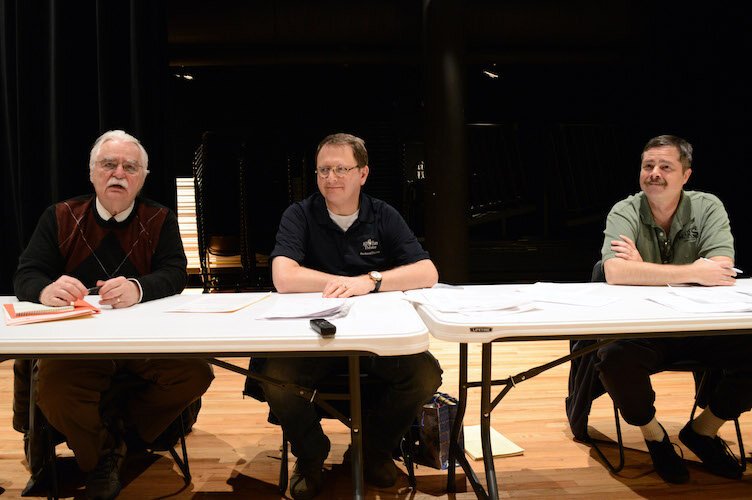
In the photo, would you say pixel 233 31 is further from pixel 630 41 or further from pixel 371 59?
pixel 630 41

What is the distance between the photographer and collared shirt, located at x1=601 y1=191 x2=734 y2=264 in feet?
7.66

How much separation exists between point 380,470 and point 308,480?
27 cm

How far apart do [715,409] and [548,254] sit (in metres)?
5.92

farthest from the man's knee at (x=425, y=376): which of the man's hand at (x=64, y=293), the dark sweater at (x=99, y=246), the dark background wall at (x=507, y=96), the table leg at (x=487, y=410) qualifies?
the dark background wall at (x=507, y=96)

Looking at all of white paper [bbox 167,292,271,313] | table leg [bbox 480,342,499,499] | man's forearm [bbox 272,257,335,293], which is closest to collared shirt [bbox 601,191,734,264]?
table leg [bbox 480,342,499,499]

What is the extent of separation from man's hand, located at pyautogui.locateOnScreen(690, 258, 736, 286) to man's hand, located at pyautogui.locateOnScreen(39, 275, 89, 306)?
214 cm

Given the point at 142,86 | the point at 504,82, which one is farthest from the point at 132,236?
the point at 504,82

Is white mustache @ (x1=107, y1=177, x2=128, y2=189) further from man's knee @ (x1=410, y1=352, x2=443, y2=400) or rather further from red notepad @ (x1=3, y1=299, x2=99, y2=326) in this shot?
man's knee @ (x1=410, y1=352, x2=443, y2=400)

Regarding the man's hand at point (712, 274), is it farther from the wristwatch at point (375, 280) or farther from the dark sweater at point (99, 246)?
the dark sweater at point (99, 246)

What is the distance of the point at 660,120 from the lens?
252 inches

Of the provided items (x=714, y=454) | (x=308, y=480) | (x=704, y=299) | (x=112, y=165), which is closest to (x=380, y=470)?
(x=308, y=480)

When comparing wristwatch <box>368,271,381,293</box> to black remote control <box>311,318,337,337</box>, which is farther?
wristwatch <box>368,271,381,293</box>

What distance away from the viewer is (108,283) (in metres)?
1.66

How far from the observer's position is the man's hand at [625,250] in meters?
2.12
